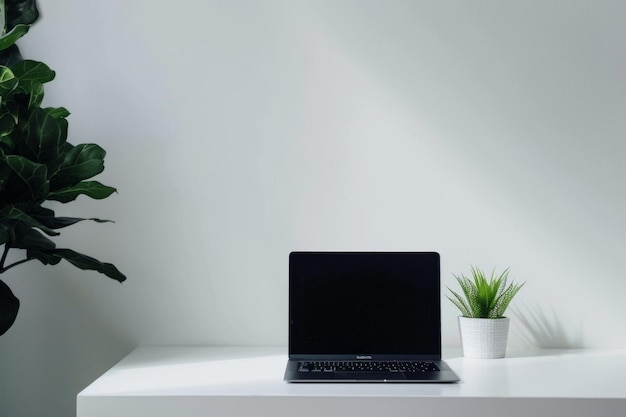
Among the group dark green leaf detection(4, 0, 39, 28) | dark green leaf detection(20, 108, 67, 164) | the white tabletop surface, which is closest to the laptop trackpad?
the white tabletop surface

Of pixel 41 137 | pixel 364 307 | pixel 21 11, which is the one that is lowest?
pixel 364 307

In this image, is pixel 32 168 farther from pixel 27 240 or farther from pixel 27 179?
pixel 27 240

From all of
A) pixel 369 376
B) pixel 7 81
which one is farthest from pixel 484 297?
pixel 7 81

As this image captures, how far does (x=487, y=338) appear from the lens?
1497 mm

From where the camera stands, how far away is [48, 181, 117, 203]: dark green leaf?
56.4 inches

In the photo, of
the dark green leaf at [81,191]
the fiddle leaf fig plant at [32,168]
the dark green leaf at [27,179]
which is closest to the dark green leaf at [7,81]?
the fiddle leaf fig plant at [32,168]

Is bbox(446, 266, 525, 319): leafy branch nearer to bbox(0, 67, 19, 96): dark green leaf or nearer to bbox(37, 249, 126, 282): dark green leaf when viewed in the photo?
bbox(37, 249, 126, 282): dark green leaf

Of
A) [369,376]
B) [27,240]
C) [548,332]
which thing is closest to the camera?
[369,376]

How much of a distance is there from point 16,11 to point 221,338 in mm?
956

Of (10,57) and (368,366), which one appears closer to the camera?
(368,366)

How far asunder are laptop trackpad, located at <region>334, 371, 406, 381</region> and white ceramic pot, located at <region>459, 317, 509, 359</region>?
270 mm

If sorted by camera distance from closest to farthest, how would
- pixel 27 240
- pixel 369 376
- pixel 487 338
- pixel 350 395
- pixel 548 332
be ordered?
1. pixel 350 395
2. pixel 369 376
3. pixel 27 240
4. pixel 487 338
5. pixel 548 332

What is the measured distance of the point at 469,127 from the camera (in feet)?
5.49

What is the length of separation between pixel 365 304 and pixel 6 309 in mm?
737
